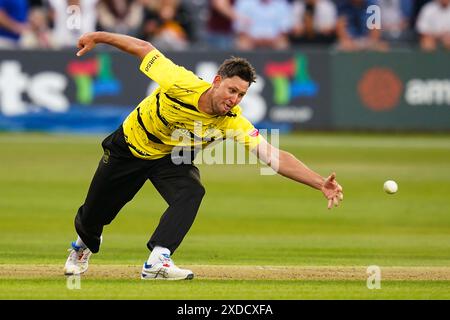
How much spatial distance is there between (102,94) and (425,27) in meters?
7.41

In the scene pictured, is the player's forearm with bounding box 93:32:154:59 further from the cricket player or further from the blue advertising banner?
the blue advertising banner

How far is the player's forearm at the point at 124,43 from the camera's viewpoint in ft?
30.3

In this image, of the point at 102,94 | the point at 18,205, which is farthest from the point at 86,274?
the point at 102,94

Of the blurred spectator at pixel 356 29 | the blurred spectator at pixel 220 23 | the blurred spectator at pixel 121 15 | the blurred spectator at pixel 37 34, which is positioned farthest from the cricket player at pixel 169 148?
the blurred spectator at pixel 356 29

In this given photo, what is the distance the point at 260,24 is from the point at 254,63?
1.38 metres

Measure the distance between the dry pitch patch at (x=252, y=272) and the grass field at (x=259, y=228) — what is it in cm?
1

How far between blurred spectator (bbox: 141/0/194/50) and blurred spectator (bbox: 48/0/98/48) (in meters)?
1.21

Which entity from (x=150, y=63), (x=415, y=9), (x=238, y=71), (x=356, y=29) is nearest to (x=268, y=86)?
(x=356, y=29)

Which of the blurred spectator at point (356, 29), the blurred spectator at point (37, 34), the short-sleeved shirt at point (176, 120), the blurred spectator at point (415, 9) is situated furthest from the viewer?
the blurred spectator at point (415, 9)

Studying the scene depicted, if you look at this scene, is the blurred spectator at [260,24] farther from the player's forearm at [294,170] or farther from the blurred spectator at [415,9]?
the player's forearm at [294,170]

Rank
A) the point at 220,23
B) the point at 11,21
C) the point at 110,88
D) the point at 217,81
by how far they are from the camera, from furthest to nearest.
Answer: the point at 220,23 < the point at 11,21 < the point at 110,88 < the point at 217,81

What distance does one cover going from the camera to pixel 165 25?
24.5m

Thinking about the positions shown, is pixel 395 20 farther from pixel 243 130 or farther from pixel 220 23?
pixel 243 130
